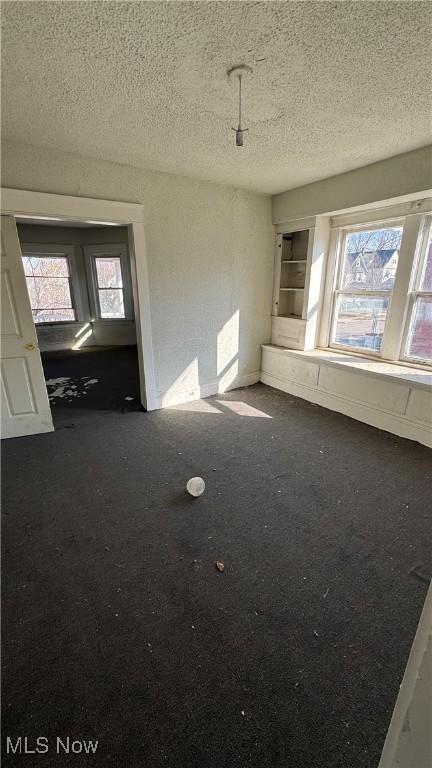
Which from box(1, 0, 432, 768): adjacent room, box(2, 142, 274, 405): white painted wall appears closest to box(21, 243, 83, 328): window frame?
box(1, 0, 432, 768): adjacent room

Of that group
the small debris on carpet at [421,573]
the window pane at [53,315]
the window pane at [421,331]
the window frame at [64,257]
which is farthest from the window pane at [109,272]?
the small debris on carpet at [421,573]

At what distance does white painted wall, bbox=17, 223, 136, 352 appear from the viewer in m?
Answer: 6.45

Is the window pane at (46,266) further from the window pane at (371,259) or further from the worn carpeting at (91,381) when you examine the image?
the window pane at (371,259)

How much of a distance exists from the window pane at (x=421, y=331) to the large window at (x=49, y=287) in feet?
21.4

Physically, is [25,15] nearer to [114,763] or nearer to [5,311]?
[5,311]

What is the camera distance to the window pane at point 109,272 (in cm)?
698

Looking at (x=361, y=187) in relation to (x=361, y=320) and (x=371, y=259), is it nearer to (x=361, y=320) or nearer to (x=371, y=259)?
(x=371, y=259)

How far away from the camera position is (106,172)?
3031 mm

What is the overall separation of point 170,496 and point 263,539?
753 mm

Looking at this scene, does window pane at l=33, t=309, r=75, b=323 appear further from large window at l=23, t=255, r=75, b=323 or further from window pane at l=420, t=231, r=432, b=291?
window pane at l=420, t=231, r=432, b=291

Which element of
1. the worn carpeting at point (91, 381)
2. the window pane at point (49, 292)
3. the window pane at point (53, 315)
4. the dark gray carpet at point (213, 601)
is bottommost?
the dark gray carpet at point (213, 601)

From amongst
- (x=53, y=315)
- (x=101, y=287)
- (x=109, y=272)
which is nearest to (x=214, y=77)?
(x=109, y=272)

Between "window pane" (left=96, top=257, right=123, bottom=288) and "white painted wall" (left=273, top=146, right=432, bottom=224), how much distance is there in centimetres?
408

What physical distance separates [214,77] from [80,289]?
605 centimetres
